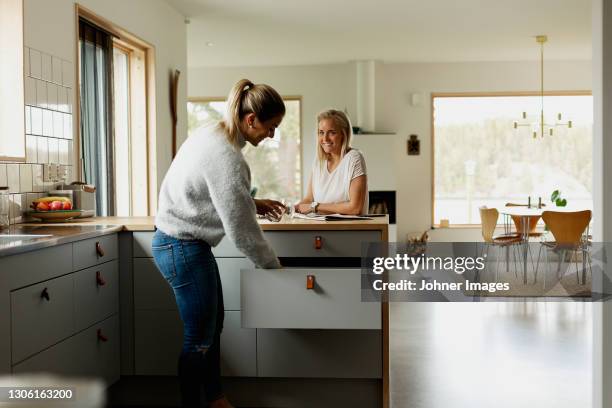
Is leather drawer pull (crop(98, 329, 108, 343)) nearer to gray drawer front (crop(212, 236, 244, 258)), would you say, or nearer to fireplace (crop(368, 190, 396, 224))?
gray drawer front (crop(212, 236, 244, 258))

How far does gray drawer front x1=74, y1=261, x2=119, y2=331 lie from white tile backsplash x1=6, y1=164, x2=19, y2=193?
0.73m

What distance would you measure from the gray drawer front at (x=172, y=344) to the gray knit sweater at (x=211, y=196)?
0.61 m

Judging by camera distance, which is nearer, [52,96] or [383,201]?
[52,96]

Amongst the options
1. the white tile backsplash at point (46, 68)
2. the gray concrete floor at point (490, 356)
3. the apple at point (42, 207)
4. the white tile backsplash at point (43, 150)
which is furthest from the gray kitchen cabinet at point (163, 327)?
the white tile backsplash at point (46, 68)

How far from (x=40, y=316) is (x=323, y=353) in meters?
1.13

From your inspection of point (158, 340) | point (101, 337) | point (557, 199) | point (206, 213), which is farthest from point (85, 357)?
point (557, 199)

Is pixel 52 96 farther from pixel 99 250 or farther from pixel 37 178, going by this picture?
pixel 99 250

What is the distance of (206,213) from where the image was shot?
2367 mm

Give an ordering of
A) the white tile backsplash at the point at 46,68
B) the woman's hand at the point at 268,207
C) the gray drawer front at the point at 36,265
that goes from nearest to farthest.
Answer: the gray drawer front at the point at 36,265 < the woman's hand at the point at 268,207 < the white tile backsplash at the point at 46,68

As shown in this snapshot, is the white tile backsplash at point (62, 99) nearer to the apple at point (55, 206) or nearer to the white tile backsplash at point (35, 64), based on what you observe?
the white tile backsplash at point (35, 64)

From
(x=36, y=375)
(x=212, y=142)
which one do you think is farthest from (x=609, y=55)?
(x=36, y=375)

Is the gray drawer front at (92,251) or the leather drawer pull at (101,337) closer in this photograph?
the gray drawer front at (92,251)

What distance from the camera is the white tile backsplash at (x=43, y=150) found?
139 inches

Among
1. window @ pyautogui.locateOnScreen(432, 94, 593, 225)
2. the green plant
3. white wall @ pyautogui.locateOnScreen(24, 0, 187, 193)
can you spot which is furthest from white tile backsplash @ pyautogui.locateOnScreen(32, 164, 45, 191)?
window @ pyautogui.locateOnScreen(432, 94, 593, 225)
